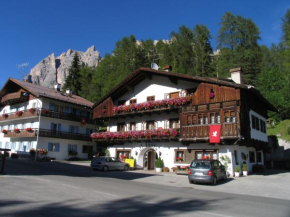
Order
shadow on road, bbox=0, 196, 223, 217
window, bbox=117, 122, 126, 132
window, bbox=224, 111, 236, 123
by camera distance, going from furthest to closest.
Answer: window, bbox=117, 122, 126, 132, window, bbox=224, 111, 236, 123, shadow on road, bbox=0, 196, 223, 217

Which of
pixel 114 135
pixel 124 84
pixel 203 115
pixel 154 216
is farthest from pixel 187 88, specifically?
pixel 154 216

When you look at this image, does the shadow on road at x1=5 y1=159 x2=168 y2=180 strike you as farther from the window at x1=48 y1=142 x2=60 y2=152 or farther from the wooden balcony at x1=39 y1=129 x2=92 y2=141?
the window at x1=48 y1=142 x2=60 y2=152

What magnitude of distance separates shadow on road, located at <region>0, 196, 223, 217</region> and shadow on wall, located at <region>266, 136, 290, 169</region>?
27.6 m

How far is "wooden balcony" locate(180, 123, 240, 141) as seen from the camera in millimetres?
22500

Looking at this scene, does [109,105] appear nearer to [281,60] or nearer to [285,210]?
[285,210]

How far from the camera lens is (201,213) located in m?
8.52

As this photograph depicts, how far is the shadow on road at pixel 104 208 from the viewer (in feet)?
25.2

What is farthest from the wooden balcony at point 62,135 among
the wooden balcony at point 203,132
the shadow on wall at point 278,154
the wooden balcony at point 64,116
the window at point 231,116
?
the shadow on wall at point 278,154

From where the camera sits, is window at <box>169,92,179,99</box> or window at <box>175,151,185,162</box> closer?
window at <box>175,151,185,162</box>

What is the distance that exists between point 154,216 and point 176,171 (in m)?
17.0

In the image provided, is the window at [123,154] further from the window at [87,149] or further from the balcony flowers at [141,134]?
the window at [87,149]

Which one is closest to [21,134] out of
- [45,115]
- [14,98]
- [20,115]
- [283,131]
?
[20,115]

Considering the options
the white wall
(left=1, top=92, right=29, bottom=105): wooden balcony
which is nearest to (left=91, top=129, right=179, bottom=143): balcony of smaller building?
the white wall

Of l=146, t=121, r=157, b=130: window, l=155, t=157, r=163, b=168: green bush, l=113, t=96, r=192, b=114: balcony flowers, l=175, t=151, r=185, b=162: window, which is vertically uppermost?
l=113, t=96, r=192, b=114: balcony flowers
